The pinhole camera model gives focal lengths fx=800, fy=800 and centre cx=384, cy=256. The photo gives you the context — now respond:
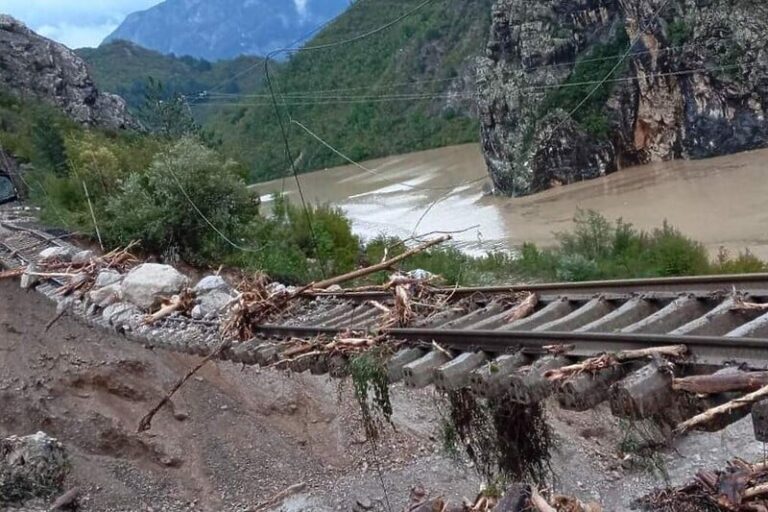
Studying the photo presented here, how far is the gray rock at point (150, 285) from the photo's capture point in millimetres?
9602

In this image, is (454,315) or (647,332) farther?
(454,315)

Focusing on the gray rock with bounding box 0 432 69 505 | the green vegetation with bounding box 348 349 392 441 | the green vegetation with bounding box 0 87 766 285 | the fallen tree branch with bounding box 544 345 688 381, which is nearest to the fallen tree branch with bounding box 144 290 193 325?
the gray rock with bounding box 0 432 69 505

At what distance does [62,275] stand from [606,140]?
150ft

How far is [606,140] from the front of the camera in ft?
171

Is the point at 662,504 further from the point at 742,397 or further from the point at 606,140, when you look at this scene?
the point at 606,140

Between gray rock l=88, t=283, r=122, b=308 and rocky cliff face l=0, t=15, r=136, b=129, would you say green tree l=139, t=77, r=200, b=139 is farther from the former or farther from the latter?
gray rock l=88, t=283, r=122, b=308

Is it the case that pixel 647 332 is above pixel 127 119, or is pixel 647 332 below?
below

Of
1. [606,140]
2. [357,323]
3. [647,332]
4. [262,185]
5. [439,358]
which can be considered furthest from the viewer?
[262,185]

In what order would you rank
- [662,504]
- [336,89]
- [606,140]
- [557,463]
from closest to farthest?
[662,504] < [557,463] < [606,140] < [336,89]

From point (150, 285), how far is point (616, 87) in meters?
48.9

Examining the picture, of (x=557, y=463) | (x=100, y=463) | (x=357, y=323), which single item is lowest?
(x=557, y=463)

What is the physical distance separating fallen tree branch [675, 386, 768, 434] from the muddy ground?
21.7 ft

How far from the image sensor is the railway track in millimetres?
3471

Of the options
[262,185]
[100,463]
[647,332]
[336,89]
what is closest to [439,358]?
[647,332]
